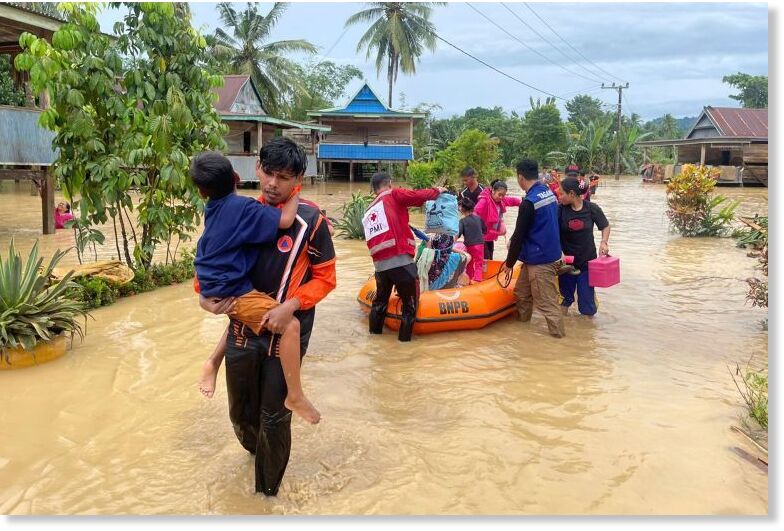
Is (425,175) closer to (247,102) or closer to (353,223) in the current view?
(353,223)

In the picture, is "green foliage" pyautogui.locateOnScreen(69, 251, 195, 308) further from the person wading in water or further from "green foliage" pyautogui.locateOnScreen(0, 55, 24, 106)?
"green foliage" pyautogui.locateOnScreen(0, 55, 24, 106)

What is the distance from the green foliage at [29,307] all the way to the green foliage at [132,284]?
1.90 feet

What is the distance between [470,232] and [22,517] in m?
5.30

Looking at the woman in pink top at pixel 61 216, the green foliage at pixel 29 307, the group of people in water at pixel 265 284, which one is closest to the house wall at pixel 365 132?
the woman in pink top at pixel 61 216

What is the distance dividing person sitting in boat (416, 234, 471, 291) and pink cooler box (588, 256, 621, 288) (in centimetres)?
138

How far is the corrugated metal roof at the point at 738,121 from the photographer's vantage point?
114ft

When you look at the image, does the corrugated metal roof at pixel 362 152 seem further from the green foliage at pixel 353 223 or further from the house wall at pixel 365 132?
the green foliage at pixel 353 223

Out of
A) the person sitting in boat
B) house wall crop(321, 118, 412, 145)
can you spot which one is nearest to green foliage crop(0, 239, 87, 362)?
the person sitting in boat

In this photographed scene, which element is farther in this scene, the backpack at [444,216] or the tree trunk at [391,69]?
the tree trunk at [391,69]

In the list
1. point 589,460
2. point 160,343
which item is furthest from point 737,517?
point 160,343

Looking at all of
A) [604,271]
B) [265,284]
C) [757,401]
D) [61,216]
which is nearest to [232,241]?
[265,284]

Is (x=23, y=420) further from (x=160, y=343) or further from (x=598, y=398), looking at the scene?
(x=598, y=398)

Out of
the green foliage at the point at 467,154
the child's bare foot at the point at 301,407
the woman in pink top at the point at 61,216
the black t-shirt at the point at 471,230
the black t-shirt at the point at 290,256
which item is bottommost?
the child's bare foot at the point at 301,407

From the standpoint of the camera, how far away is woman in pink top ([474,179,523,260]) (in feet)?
28.1
